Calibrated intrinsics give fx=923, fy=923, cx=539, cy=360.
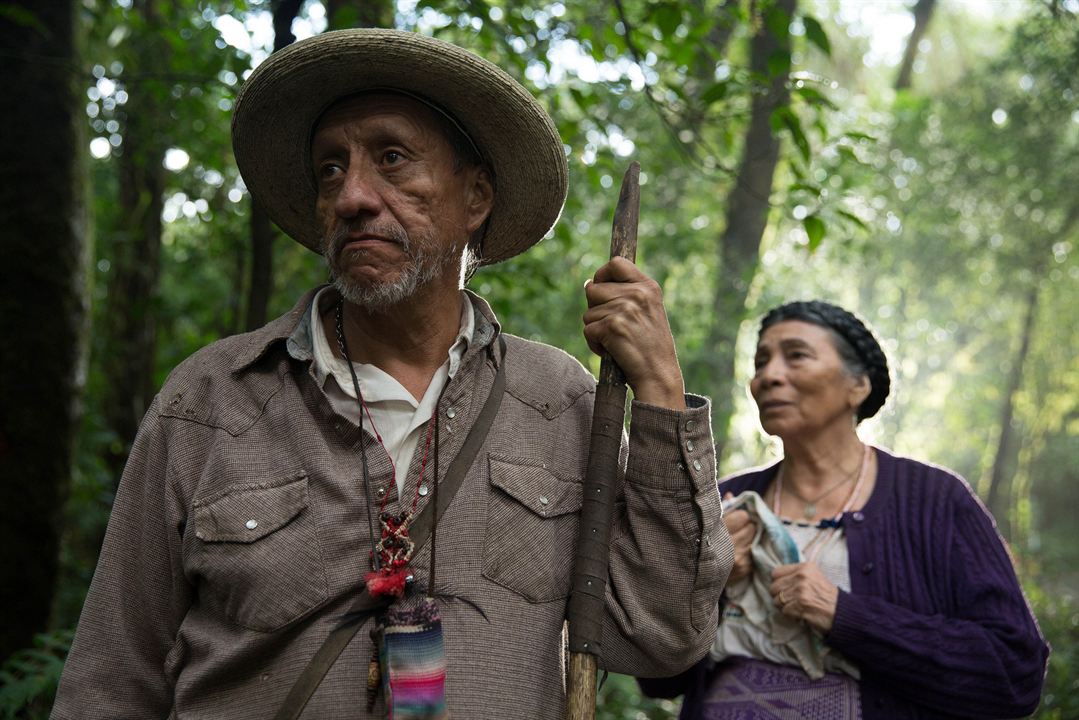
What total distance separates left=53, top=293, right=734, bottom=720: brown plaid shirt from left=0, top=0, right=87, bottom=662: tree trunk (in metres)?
2.51

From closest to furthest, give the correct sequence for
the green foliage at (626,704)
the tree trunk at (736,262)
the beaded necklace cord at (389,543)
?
1. the beaded necklace cord at (389,543)
2. the green foliage at (626,704)
3. the tree trunk at (736,262)

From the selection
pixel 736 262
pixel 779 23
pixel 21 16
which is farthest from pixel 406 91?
pixel 736 262

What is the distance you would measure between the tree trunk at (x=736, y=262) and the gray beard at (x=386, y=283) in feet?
15.6

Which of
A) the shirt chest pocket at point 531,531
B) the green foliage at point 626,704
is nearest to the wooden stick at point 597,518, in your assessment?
the shirt chest pocket at point 531,531

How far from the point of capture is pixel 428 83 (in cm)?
231

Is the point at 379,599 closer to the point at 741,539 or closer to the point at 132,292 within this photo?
the point at 741,539

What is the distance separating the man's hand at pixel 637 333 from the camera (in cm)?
214

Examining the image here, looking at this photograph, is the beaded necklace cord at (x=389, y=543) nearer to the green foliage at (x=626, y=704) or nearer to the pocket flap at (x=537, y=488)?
the pocket flap at (x=537, y=488)

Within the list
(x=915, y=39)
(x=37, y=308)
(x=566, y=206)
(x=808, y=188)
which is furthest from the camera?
(x=915, y=39)

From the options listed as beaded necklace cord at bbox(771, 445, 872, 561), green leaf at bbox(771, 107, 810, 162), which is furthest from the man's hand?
green leaf at bbox(771, 107, 810, 162)

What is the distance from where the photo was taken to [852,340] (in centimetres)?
351

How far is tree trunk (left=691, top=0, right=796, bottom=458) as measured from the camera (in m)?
7.45

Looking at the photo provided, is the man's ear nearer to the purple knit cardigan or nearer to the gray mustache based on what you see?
the gray mustache

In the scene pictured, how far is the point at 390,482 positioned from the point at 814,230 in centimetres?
215
